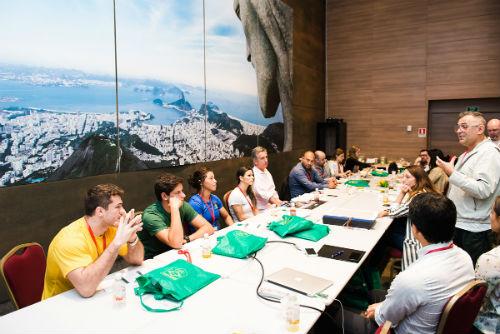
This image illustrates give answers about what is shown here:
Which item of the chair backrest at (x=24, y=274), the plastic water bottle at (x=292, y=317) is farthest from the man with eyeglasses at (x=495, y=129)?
the chair backrest at (x=24, y=274)

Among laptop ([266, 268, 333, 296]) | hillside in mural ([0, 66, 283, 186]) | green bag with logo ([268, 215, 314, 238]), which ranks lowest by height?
laptop ([266, 268, 333, 296])

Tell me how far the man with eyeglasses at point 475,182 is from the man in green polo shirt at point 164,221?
2.19m

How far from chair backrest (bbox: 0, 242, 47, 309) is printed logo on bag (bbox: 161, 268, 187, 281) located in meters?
0.84

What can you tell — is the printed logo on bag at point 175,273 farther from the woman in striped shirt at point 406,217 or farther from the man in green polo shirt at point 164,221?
the woman in striped shirt at point 406,217

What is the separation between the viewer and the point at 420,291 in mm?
1525

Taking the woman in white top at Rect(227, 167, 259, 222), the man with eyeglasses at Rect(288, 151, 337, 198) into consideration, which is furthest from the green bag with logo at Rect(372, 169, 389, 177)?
the woman in white top at Rect(227, 167, 259, 222)

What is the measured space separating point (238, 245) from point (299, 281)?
1.92 feet

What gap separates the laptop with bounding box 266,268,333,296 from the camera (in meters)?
1.84

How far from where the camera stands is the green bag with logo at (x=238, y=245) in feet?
7.64

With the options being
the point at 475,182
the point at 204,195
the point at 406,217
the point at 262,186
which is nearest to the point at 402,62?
the point at 262,186

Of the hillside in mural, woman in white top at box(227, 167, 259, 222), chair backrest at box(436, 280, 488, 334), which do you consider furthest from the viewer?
woman in white top at box(227, 167, 259, 222)

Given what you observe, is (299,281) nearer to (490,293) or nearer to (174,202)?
(490,293)

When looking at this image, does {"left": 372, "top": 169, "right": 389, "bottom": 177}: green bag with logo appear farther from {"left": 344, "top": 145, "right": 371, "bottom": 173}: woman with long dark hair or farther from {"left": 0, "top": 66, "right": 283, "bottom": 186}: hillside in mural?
{"left": 0, "top": 66, "right": 283, "bottom": 186}: hillside in mural

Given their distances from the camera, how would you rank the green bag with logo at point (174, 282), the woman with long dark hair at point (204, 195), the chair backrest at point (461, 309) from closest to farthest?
the chair backrest at point (461, 309)
the green bag with logo at point (174, 282)
the woman with long dark hair at point (204, 195)
